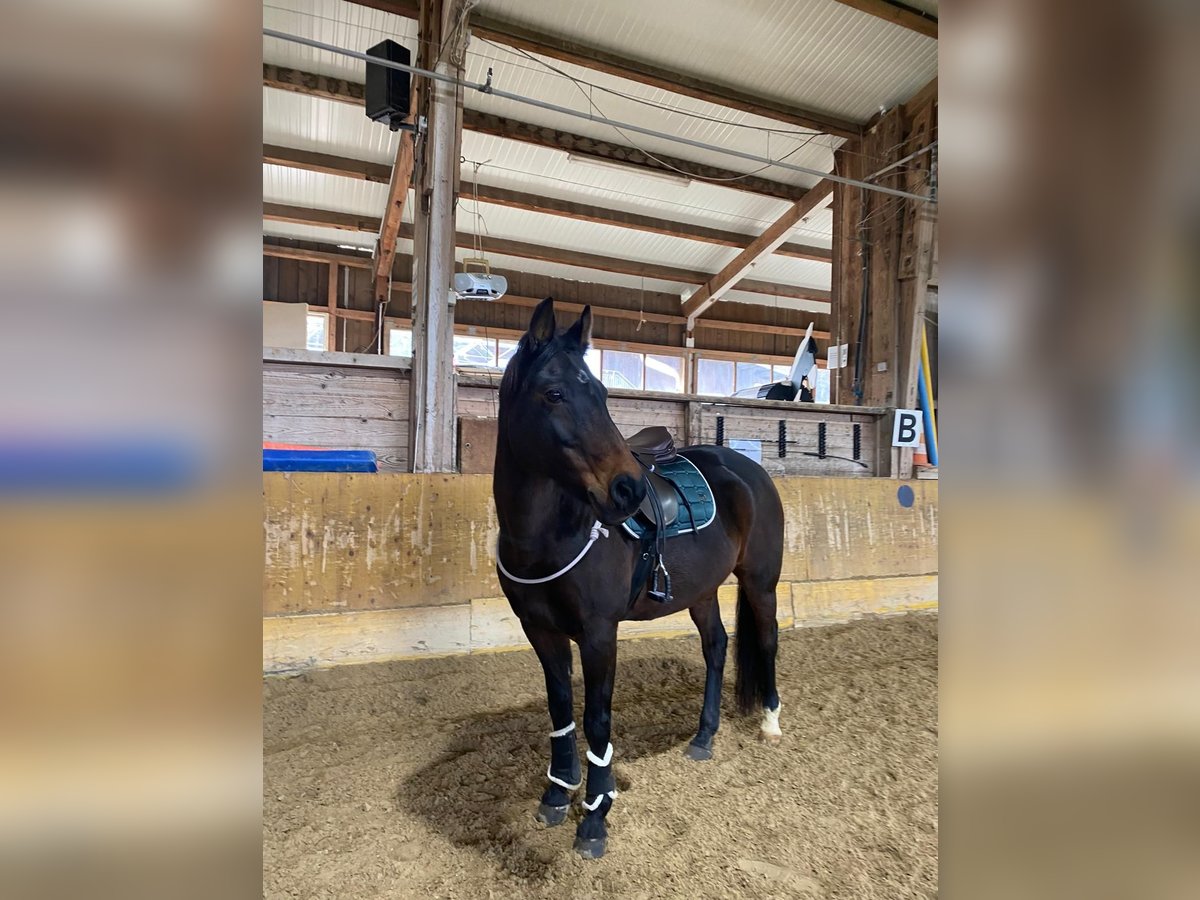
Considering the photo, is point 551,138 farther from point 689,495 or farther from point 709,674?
point 709,674

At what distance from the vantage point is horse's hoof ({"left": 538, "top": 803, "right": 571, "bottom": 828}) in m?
1.78

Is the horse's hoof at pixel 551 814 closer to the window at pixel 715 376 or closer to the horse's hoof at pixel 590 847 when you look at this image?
the horse's hoof at pixel 590 847

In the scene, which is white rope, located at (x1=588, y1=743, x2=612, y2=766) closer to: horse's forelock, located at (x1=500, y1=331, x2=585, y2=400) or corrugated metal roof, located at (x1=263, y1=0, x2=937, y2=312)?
horse's forelock, located at (x1=500, y1=331, x2=585, y2=400)

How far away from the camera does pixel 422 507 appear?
3.27 metres

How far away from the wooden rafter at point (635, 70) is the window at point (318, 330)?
23.9ft

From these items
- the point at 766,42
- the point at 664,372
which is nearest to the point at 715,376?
the point at 664,372

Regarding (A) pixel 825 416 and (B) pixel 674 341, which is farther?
(B) pixel 674 341

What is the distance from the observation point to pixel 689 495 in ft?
7.48

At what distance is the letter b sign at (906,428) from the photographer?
5.70 meters
